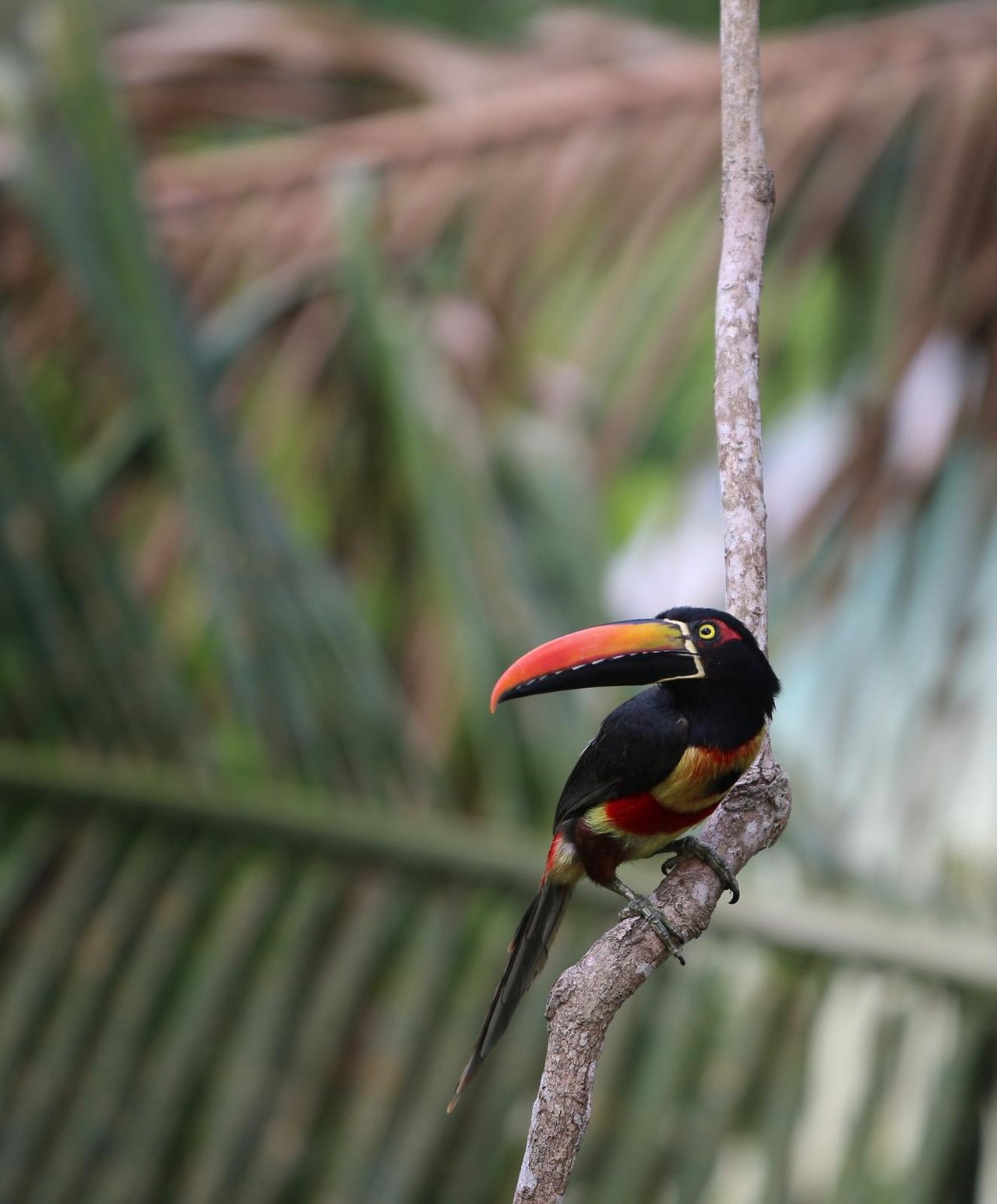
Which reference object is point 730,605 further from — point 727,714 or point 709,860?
point 709,860

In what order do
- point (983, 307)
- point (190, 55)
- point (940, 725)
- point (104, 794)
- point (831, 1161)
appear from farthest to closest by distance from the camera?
point (190, 55) < point (983, 307) < point (940, 725) < point (104, 794) < point (831, 1161)

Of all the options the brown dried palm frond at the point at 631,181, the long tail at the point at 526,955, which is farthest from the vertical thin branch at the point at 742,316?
the brown dried palm frond at the point at 631,181

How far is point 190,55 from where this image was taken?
18.8 ft

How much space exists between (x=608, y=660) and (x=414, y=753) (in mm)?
1625

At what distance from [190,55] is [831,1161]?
4770mm

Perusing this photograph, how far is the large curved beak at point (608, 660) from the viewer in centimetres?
161

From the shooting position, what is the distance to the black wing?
174 cm

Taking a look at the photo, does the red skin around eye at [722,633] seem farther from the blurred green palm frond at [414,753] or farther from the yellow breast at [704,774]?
the blurred green palm frond at [414,753]

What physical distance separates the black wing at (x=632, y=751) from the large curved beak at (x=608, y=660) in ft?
0.21

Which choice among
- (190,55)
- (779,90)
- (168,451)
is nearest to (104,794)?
(168,451)

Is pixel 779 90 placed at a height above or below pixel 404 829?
above

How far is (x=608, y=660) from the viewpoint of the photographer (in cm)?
165

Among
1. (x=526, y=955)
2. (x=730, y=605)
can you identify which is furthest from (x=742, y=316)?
(x=526, y=955)

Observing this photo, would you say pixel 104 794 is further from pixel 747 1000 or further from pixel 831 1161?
pixel 831 1161
